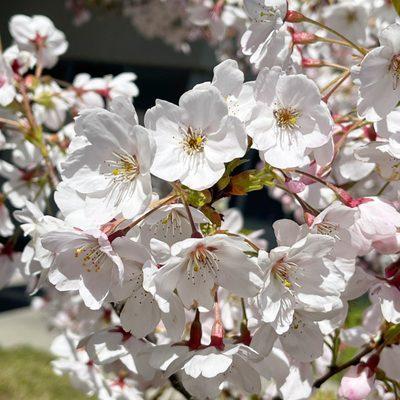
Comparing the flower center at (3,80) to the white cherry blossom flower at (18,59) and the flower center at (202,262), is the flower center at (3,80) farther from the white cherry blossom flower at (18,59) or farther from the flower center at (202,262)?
the flower center at (202,262)

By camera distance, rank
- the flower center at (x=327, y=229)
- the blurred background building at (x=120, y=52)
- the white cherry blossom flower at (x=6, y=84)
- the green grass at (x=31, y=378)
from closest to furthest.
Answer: the flower center at (x=327, y=229)
the white cherry blossom flower at (x=6, y=84)
the green grass at (x=31, y=378)
the blurred background building at (x=120, y=52)

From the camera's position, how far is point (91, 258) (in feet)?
3.18

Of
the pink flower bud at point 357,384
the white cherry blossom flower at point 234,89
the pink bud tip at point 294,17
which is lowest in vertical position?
the pink flower bud at point 357,384

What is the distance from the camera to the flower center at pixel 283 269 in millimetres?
946

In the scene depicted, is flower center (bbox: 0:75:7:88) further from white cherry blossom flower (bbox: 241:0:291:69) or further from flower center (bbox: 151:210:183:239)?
flower center (bbox: 151:210:183:239)

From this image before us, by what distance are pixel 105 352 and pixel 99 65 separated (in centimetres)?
831

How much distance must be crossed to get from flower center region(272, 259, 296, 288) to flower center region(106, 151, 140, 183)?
0.78 feet

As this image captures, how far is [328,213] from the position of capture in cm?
96

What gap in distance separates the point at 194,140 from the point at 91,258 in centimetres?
22

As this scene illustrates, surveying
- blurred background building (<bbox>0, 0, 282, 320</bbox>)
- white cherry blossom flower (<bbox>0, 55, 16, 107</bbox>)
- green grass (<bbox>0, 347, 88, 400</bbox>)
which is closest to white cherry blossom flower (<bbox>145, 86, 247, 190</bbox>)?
white cherry blossom flower (<bbox>0, 55, 16, 107</bbox>)

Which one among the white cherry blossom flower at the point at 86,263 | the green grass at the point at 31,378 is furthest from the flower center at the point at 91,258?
the green grass at the point at 31,378

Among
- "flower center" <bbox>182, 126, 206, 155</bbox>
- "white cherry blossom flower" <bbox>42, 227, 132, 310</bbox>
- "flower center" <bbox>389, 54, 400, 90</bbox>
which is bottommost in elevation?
"white cherry blossom flower" <bbox>42, 227, 132, 310</bbox>

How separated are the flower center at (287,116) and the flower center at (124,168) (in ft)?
0.72

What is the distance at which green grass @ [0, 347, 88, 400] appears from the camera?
478 cm
